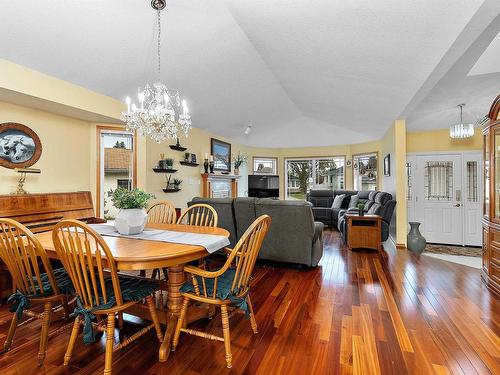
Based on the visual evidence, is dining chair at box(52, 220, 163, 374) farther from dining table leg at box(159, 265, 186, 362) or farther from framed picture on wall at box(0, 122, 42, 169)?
framed picture on wall at box(0, 122, 42, 169)

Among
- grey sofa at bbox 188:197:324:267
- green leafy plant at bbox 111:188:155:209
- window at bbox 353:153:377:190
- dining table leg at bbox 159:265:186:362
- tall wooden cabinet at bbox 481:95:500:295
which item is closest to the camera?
dining table leg at bbox 159:265:186:362

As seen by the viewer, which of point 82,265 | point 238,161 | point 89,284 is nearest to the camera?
point 82,265

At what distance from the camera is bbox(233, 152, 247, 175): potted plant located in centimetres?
733

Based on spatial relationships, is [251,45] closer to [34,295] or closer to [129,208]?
[129,208]

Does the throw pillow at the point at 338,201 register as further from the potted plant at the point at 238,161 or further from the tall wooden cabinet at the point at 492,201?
the tall wooden cabinet at the point at 492,201

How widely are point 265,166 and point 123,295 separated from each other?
7.25 m

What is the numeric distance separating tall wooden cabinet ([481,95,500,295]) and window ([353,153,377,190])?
4.13 metres

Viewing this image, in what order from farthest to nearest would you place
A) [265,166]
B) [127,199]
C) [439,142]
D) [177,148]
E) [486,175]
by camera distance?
[265,166] < [439,142] < [177,148] < [486,175] < [127,199]

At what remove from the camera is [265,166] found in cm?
869

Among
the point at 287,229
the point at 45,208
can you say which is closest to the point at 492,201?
the point at 287,229

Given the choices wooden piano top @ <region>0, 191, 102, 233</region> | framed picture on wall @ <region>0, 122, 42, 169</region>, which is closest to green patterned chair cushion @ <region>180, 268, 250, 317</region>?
wooden piano top @ <region>0, 191, 102, 233</region>

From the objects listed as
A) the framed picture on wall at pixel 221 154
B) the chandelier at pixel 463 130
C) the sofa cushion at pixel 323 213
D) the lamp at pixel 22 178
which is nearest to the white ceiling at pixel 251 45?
the chandelier at pixel 463 130

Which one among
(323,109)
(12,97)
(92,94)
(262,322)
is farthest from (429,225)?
(12,97)

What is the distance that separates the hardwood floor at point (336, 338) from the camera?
165 cm
